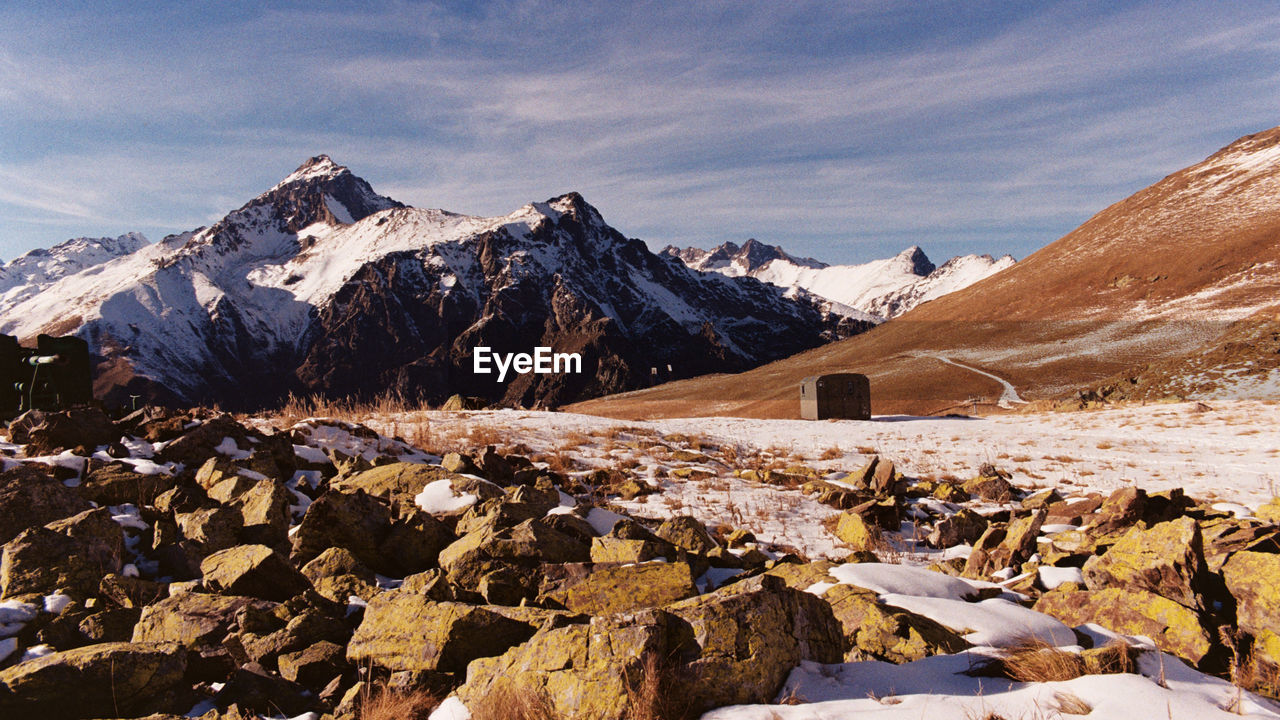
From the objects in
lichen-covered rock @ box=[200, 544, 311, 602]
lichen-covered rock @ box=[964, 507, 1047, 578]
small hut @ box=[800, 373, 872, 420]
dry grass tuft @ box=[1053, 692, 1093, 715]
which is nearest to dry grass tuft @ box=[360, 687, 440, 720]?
lichen-covered rock @ box=[200, 544, 311, 602]

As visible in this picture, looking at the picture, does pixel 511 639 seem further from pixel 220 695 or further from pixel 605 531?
pixel 605 531

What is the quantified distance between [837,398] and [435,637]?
41.1 m

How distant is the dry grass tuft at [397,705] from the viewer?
360cm

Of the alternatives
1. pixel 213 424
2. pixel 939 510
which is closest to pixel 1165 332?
pixel 939 510

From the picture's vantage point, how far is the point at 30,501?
245 inches

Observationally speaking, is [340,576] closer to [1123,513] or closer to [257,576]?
[257,576]

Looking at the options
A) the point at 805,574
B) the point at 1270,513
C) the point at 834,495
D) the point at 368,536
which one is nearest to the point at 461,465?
the point at 368,536

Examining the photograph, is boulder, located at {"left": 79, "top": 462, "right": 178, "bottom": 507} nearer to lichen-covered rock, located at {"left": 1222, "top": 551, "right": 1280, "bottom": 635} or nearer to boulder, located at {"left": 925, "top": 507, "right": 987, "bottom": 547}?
boulder, located at {"left": 925, "top": 507, "right": 987, "bottom": 547}

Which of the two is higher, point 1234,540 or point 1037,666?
point 1234,540

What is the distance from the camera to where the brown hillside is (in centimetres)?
A: 6575

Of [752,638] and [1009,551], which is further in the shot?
[1009,551]

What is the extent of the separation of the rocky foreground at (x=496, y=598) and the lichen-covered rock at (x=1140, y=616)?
0.02 metres

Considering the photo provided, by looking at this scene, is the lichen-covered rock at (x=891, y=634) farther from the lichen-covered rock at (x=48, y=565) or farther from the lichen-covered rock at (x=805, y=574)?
the lichen-covered rock at (x=48, y=565)

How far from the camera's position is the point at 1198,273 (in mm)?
89188
